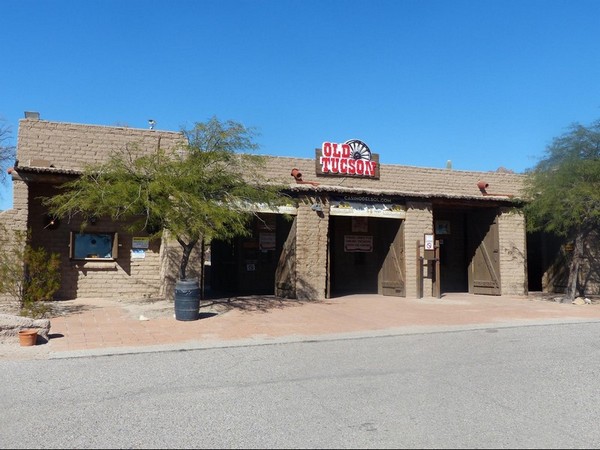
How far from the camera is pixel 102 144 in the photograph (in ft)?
51.4

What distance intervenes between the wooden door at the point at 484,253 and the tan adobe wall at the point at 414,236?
307 cm

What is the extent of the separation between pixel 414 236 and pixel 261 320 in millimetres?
7892

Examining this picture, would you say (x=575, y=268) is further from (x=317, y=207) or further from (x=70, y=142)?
(x=70, y=142)

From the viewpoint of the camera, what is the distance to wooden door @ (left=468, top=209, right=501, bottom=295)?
20016 millimetres

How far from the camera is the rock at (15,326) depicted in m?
9.58

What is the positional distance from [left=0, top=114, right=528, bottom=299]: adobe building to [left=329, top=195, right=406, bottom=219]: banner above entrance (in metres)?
0.04

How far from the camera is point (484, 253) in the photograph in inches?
809

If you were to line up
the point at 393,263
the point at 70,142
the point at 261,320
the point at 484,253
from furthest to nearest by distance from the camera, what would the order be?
1. the point at 484,253
2. the point at 393,263
3. the point at 70,142
4. the point at 261,320

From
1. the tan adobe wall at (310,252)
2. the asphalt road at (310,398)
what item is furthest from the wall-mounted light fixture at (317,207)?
the asphalt road at (310,398)

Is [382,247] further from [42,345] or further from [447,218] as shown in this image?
[42,345]

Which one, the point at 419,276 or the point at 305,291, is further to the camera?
the point at 419,276

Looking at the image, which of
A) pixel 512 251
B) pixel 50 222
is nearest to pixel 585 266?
pixel 512 251

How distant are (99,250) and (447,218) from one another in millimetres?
14006

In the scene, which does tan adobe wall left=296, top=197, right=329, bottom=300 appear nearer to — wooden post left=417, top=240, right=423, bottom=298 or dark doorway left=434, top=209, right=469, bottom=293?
wooden post left=417, top=240, right=423, bottom=298
